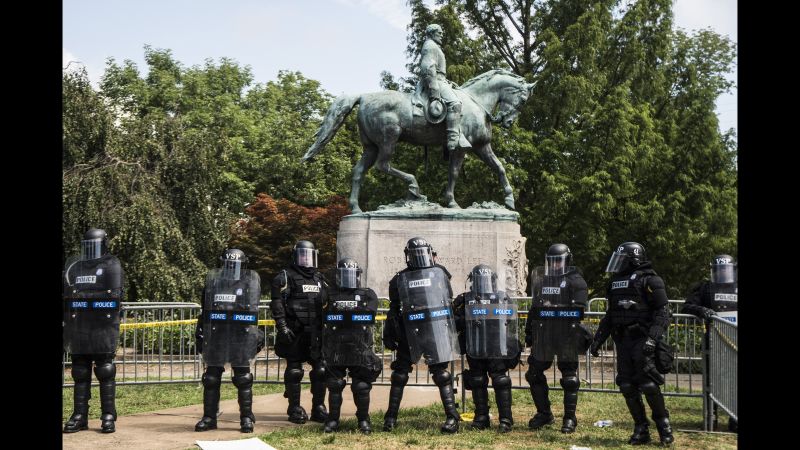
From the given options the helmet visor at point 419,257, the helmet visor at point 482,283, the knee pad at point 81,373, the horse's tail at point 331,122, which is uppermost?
the horse's tail at point 331,122

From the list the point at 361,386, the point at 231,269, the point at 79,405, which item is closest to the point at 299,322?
the point at 231,269

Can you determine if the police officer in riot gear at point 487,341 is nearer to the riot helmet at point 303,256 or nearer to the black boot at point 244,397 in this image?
the riot helmet at point 303,256

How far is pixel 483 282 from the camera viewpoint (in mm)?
9625

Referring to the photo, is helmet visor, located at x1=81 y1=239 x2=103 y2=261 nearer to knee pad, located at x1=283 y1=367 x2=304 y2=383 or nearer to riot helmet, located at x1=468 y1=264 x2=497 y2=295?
knee pad, located at x1=283 y1=367 x2=304 y2=383

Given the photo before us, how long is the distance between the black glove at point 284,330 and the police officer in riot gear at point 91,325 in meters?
1.59

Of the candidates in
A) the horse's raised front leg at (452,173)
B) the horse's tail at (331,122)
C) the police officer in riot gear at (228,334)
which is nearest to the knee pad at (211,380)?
the police officer in riot gear at (228,334)

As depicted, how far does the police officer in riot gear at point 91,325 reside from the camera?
919 cm

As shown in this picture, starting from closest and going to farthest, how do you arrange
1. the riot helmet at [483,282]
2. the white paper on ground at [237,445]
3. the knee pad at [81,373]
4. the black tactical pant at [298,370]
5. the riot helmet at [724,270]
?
the white paper on ground at [237,445] → the knee pad at [81,373] → the riot helmet at [483,282] → the black tactical pant at [298,370] → the riot helmet at [724,270]

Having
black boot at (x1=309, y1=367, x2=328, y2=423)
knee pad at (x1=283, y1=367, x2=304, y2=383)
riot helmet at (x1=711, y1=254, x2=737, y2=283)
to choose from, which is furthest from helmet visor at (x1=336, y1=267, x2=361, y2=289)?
riot helmet at (x1=711, y1=254, x2=737, y2=283)

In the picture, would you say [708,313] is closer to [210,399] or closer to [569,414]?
[569,414]

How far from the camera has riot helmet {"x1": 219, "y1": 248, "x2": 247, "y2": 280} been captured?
938cm

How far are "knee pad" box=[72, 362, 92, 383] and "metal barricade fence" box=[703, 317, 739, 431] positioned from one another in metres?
6.06

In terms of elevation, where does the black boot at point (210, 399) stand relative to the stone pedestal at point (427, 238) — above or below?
below

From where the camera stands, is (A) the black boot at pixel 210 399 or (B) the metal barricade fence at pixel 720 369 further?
(A) the black boot at pixel 210 399
